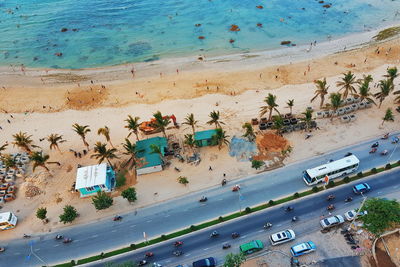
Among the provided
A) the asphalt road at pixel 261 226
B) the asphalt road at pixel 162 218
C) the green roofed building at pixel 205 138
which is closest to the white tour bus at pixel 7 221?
the asphalt road at pixel 162 218

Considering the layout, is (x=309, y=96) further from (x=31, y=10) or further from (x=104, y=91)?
(x=31, y=10)

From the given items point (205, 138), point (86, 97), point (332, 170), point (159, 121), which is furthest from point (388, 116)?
point (86, 97)

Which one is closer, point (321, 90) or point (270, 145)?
point (270, 145)

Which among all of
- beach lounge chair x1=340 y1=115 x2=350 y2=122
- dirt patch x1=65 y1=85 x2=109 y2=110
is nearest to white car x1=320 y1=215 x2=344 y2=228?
beach lounge chair x1=340 y1=115 x2=350 y2=122

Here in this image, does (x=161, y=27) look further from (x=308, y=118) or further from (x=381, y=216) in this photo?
(x=381, y=216)

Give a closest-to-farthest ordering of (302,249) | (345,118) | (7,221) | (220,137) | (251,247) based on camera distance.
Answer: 1. (302,249)
2. (251,247)
3. (7,221)
4. (220,137)
5. (345,118)

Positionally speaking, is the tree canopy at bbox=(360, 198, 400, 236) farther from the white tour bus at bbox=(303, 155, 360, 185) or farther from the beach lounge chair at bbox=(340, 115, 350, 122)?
the beach lounge chair at bbox=(340, 115, 350, 122)
